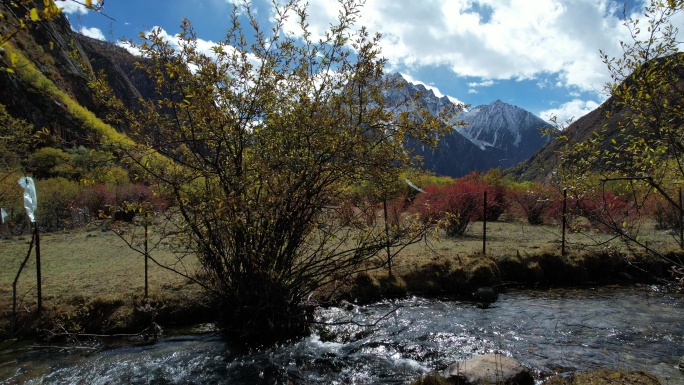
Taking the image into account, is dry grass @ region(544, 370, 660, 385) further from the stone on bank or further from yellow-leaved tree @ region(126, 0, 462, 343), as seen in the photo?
yellow-leaved tree @ region(126, 0, 462, 343)

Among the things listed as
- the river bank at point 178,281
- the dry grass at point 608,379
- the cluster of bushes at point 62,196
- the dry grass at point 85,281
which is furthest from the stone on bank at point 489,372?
the cluster of bushes at point 62,196

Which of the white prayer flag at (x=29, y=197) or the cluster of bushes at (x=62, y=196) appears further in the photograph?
the cluster of bushes at (x=62, y=196)

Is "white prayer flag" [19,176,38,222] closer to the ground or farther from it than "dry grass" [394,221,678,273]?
farther from it

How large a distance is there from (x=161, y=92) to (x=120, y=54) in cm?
16314

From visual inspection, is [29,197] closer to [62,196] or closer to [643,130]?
[643,130]

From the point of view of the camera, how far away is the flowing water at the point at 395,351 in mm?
5949

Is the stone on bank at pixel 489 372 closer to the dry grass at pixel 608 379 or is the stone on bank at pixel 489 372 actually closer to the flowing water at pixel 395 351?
the dry grass at pixel 608 379

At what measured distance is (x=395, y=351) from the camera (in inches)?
269

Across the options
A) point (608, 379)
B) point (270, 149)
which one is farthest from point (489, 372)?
point (270, 149)

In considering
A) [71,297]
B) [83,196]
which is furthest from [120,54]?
[71,297]

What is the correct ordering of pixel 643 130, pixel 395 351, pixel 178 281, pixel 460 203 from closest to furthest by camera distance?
pixel 643 130
pixel 395 351
pixel 178 281
pixel 460 203

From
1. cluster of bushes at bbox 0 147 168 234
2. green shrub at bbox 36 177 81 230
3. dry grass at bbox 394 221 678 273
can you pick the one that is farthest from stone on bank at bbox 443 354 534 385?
green shrub at bbox 36 177 81 230

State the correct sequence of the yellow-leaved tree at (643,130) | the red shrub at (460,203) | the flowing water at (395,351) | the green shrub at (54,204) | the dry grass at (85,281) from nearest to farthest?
1. the yellow-leaved tree at (643,130)
2. the flowing water at (395,351)
3. the dry grass at (85,281)
4. the red shrub at (460,203)
5. the green shrub at (54,204)

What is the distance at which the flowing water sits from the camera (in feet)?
19.5
